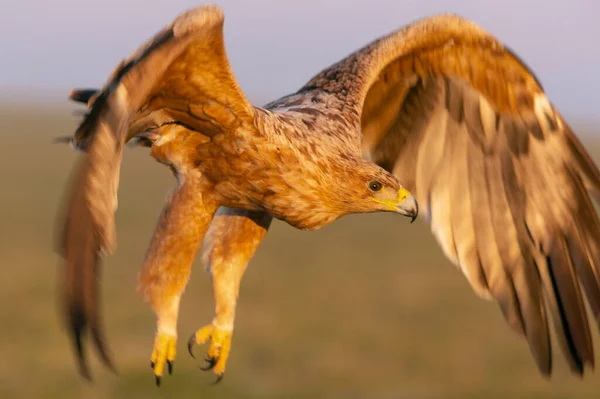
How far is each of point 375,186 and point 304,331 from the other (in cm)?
1742

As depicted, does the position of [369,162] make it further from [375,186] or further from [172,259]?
[172,259]

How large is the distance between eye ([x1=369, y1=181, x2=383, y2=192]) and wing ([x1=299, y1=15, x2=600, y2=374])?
108 cm

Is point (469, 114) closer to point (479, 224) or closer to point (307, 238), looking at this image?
point (479, 224)

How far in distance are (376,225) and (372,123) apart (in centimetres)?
3530

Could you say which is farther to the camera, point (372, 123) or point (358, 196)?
point (372, 123)

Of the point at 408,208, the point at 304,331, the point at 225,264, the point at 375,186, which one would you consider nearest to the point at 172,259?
the point at 225,264

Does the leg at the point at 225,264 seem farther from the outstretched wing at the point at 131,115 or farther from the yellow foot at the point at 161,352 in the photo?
the outstretched wing at the point at 131,115

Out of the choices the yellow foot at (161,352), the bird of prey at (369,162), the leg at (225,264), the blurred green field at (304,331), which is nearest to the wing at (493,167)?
the bird of prey at (369,162)

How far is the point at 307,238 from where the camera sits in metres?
38.5

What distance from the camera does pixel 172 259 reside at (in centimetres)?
769

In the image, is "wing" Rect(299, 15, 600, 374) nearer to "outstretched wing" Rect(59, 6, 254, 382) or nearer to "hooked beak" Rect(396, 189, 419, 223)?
"hooked beak" Rect(396, 189, 419, 223)

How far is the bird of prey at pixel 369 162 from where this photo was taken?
682cm

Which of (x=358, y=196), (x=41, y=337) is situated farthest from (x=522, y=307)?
(x=41, y=337)

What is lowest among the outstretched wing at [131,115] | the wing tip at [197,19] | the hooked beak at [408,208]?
the hooked beak at [408,208]
